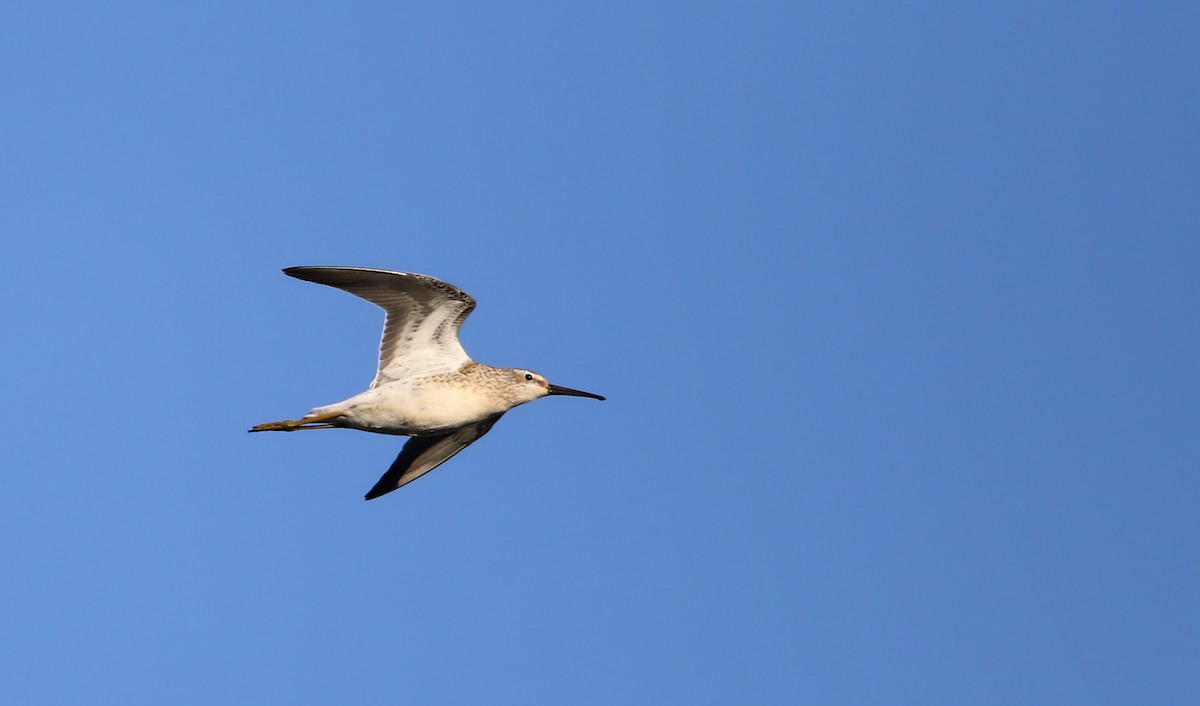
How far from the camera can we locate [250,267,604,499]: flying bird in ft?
68.9

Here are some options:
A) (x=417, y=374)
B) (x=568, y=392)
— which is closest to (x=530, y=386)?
(x=568, y=392)

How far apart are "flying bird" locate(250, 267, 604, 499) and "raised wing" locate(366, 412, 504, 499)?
2.26 ft

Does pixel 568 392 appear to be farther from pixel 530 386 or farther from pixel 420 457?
pixel 420 457

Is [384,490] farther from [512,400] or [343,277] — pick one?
[343,277]

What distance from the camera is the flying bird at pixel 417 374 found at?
21.0 metres

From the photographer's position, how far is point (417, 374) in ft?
70.8

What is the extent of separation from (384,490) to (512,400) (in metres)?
2.67

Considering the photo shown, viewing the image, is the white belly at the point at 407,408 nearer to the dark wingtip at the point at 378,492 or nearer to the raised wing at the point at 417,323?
the raised wing at the point at 417,323

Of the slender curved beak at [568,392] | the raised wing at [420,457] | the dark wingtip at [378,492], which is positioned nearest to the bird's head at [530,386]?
the slender curved beak at [568,392]

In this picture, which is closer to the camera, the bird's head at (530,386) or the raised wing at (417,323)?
the raised wing at (417,323)

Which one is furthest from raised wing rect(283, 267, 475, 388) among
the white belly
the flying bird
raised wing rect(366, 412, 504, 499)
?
raised wing rect(366, 412, 504, 499)

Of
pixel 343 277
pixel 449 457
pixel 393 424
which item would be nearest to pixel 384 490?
pixel 449 457

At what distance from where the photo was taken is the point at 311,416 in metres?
21.1

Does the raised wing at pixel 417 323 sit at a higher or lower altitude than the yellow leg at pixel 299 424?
higher
